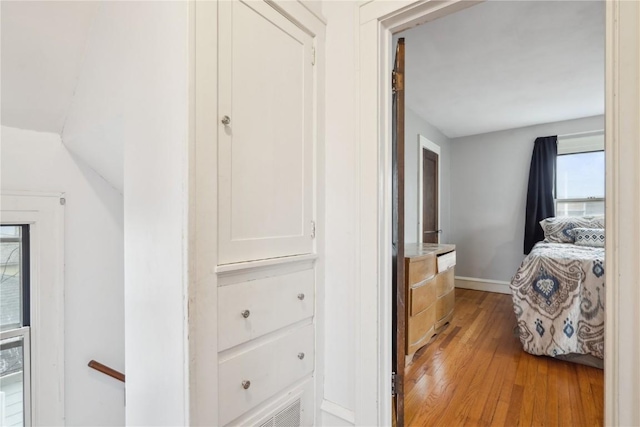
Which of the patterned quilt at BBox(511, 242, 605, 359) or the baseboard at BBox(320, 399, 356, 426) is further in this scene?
the patterned quilt at BBox(511, 242, 605, 359)

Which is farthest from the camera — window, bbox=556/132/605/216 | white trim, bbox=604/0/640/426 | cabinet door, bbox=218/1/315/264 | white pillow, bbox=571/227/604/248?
window, bbox=556/132/605/216

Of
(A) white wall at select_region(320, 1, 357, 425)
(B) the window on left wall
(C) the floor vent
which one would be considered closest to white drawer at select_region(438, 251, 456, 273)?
(A) white wall at select_region(320, 1, 357, 425)

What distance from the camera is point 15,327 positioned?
1825mm

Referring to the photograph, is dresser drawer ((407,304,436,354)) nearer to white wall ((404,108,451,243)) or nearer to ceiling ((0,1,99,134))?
A: white wall ((404,108,451,243))

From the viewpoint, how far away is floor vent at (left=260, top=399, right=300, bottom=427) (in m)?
1.27

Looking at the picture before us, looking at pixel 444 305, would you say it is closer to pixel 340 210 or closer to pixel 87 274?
pixel 340 210

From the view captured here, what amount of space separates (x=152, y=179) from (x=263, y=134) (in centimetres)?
44

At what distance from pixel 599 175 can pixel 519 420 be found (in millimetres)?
3633

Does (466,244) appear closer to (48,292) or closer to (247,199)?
(247,199)

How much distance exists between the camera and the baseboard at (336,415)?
1403mm

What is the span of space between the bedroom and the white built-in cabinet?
1068mm

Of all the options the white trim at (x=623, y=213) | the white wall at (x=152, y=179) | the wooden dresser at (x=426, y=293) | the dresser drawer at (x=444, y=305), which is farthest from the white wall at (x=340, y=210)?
the dresser drawer at (x=444, y=305)

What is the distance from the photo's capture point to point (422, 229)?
3891 millimetres

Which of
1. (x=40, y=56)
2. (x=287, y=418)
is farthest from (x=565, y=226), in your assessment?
(x=40, y=56)
